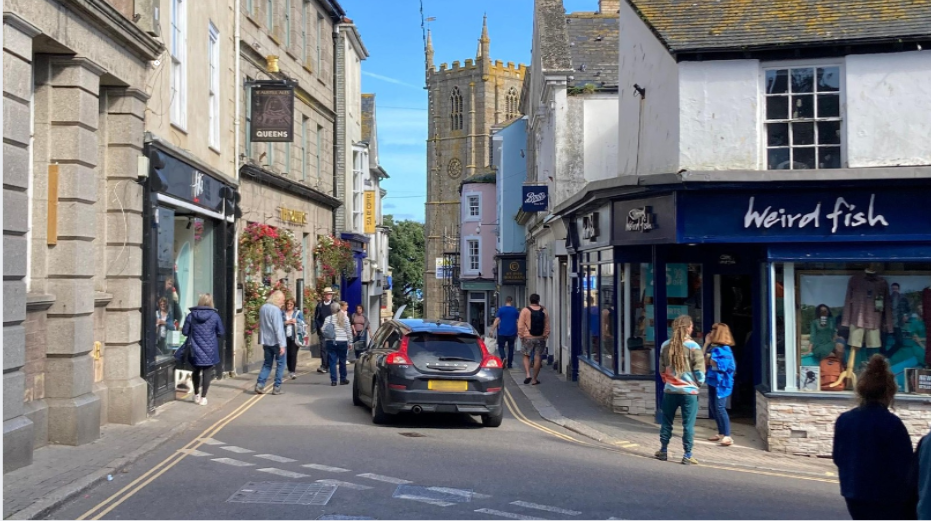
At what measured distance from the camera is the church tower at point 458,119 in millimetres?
102562

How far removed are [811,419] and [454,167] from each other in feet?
314

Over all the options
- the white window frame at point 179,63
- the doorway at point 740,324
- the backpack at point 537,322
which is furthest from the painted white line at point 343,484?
the backpack at point 537,322

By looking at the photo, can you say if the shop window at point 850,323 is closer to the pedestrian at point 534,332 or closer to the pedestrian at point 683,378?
the pedestrian at point 683,378

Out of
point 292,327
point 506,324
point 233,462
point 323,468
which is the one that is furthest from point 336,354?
point 323,468

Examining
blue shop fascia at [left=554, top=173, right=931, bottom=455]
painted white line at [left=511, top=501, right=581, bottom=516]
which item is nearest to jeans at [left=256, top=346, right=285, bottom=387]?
blue shop fascia at [left=554, top=173, right=931, bottom=455]

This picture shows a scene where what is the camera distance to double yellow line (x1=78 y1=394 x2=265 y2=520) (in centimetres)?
750

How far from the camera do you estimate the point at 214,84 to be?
18.2 m

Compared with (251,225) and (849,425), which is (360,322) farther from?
(849,425)

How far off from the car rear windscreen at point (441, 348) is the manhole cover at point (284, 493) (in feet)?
13.4

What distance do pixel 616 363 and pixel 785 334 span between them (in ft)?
11.1

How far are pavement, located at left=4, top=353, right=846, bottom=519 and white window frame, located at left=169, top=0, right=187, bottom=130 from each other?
4998 mm

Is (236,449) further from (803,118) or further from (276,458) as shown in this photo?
(803,118)

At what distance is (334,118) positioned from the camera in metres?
30.6

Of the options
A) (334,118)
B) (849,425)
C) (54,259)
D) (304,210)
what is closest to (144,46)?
(54,259)
